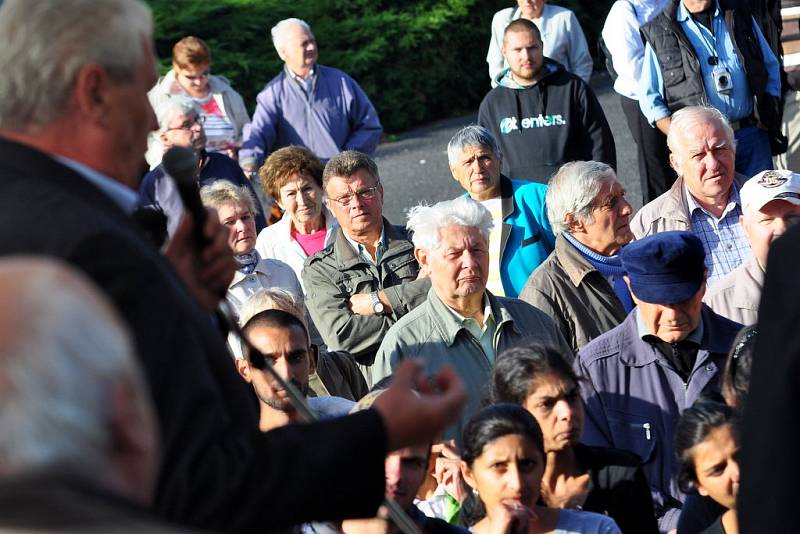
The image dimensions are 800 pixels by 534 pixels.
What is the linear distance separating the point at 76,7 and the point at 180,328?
577mm

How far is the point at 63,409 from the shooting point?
1.21 m

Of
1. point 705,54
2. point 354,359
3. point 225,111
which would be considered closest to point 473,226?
point 354,359

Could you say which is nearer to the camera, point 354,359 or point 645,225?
point 354,359

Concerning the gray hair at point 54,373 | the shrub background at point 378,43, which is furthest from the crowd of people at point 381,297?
the shrub background at point 378,43

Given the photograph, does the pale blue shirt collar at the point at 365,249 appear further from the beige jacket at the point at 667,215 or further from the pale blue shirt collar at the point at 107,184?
the pale blue shirt collar at the point at 107,184

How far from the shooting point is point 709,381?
5285mm

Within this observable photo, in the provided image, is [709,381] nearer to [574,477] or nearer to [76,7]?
[574,477]

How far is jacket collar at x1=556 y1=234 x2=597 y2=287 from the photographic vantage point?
631 cm

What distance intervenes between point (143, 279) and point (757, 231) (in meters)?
4.59

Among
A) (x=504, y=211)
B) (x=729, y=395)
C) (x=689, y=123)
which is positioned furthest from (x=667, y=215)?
(x=729, y=395)

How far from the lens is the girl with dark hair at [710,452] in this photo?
431 centimetres

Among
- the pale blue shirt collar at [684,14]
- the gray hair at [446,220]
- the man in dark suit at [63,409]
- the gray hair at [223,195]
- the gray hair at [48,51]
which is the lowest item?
the gray hair at [223,195]

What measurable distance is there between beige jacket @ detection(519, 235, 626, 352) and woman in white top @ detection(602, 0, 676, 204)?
11.3ft

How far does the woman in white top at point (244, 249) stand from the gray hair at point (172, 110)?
140cm
